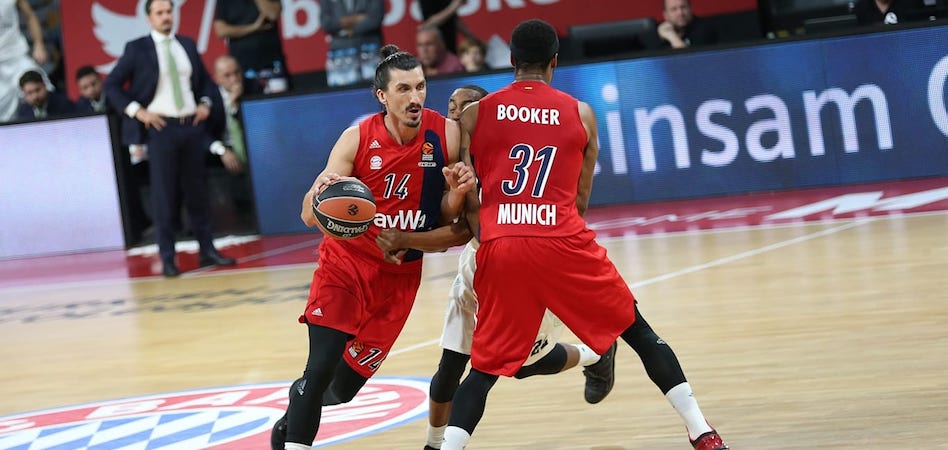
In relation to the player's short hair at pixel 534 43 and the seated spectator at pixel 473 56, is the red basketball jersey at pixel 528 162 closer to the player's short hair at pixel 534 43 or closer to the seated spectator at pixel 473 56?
the player's short hair at pixel 534 43

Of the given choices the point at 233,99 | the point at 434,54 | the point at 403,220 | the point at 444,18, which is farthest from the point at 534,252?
the point at 444,18

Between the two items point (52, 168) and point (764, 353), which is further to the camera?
point (52, 168)

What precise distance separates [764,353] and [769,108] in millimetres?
6370

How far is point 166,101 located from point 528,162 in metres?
7.28

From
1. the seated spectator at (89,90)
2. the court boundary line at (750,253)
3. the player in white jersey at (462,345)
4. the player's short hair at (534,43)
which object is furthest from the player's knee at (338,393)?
the seated spectator at (89,90)

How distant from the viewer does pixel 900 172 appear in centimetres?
1190

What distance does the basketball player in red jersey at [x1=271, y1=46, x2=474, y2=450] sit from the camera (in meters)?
4.58

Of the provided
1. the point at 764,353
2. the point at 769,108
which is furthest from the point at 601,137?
the point at 764,353

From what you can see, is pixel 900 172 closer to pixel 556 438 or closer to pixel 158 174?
pixel 158 174

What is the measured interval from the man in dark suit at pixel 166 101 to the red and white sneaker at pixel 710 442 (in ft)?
24.7

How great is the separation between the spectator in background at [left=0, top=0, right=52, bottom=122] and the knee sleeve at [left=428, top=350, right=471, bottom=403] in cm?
1390

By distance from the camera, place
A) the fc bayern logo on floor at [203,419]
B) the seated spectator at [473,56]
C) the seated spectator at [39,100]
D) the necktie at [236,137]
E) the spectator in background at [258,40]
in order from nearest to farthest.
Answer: the fc bayern logo on floor at [203,419] → the seated spectator at [473,56] → the necktie at [236,137] → the spectator in background at [258,40] → the seated spectator at [39,100]

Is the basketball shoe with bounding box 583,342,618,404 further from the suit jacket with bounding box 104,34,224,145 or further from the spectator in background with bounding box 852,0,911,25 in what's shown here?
the spectator in background with bounding box 852,0,911,25

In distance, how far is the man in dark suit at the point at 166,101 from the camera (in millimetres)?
11008
